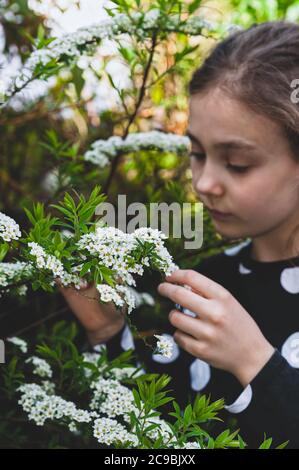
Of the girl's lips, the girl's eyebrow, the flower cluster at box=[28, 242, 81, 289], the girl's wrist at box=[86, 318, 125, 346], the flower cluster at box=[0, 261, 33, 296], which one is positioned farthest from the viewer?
the girl's wrist at box=[86, 318, 125, 346]

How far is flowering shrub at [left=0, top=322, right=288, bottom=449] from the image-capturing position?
945 mm

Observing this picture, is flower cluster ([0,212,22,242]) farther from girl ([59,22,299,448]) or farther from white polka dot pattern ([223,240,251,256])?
white polka dot pattern ([223,240,251,256])

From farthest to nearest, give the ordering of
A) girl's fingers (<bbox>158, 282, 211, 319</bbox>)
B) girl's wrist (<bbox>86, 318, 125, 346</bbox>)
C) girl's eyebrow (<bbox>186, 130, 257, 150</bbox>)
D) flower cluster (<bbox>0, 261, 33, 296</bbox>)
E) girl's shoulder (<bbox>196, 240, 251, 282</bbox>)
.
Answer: girl's shoulder (<bbox>196, 240, 251, 282</bbox>)
girl's wrist (<bbox>86, 318, 125, 346</bbox>)
girl's eyebrow (<bbox>186, 130, 257, 150</bbox>)
girl's fingers (<bbox>158, 282, 211, 319</bbox>)
flower cluster (<bbox>0, 261, 33, 296</bbox>)

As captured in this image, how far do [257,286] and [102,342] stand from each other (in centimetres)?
42

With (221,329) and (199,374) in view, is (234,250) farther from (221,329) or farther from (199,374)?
(221,329)

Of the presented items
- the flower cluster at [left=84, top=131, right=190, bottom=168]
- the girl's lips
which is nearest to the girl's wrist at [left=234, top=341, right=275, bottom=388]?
the girl's lips

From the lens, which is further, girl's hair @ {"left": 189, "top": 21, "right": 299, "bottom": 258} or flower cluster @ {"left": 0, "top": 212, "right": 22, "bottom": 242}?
girl's hair @ {"left": 189, "top": 21, "right": 299, "bottom": 258}

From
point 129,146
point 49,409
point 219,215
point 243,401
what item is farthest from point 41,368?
point 129,146

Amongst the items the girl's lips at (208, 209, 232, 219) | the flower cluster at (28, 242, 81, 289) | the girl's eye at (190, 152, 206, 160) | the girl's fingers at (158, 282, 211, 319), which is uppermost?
the flower cluster at (28, 242, 81, 289)

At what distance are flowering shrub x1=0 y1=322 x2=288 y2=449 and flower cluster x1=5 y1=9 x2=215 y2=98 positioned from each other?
56cm

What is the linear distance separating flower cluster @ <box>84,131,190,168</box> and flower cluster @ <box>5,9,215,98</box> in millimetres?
262

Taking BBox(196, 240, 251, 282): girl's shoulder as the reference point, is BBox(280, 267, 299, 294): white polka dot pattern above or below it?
above
